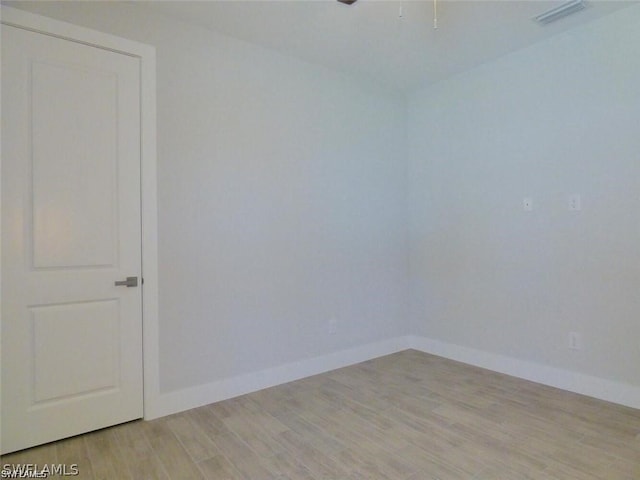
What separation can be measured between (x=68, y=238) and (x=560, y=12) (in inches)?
137

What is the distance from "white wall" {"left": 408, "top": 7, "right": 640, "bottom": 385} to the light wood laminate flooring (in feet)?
1.86

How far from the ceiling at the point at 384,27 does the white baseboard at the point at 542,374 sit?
256cm

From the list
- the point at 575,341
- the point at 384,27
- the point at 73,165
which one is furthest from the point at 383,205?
the point at 73,165

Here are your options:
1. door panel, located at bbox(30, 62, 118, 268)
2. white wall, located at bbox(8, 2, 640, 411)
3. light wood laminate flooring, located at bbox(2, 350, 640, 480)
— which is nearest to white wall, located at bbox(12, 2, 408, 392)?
white wall, located at bbox(8, 2, 640, 411)

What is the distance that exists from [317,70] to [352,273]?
184cm

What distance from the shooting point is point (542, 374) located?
120 inches

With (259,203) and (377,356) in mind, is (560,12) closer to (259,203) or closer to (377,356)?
(259,203)

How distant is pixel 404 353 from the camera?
3.88 m

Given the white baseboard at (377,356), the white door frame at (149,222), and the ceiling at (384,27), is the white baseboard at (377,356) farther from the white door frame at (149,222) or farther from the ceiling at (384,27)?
the ceiling at (384,27)

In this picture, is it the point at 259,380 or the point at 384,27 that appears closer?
the point at 384,27

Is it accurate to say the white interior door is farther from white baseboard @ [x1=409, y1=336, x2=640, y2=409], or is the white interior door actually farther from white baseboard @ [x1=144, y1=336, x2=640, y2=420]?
white baseboard @ [x1=409, y1=336, x2=640, y2=409]

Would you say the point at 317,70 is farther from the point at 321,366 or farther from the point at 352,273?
the point at 321,366

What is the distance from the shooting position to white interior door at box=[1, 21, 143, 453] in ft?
6.88

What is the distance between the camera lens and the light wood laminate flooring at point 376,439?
6.35 ft
